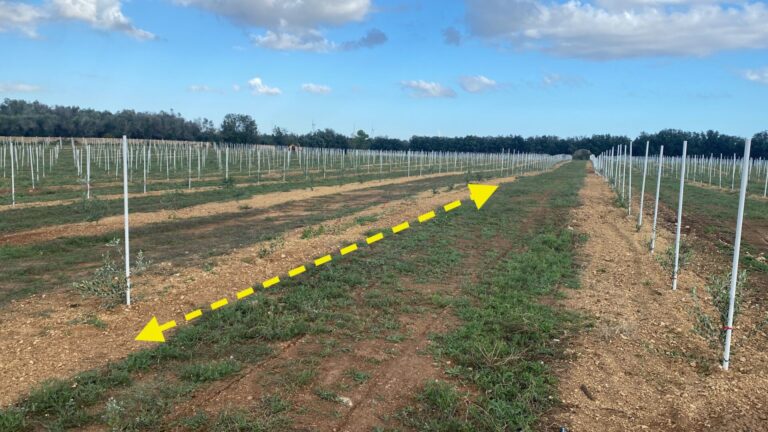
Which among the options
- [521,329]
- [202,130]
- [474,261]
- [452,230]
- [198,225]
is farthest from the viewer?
[202,130]

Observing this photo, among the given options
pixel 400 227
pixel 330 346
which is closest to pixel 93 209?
pixel 400 227

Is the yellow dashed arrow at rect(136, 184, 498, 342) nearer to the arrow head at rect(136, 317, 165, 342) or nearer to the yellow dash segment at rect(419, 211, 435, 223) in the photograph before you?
the arrow head at rect(136, 317, 165, 342)

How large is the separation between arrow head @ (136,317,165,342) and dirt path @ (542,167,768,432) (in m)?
3.83

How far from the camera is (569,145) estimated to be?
11675 cm

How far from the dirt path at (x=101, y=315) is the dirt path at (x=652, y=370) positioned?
164 inches

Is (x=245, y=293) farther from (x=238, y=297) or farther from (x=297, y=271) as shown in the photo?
(x=297, y=271)

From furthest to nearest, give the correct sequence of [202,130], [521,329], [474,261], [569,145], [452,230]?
[569,145]
[202,130]
[452,230]
[474,261]
[521,329]

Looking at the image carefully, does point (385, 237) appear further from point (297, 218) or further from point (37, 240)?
point (37, 240)

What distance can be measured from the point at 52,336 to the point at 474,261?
21.1 ft

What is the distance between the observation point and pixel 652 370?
196 inches

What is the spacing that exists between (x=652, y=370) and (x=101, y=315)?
5825 millimetres

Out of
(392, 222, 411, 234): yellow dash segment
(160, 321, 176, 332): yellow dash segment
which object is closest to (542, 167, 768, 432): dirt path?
(160, 321, 176, 332): yellow dash segment

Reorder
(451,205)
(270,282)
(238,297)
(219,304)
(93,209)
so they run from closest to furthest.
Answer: (219,304) → (238,297) → (270,282) → (93,209) → (451,205)

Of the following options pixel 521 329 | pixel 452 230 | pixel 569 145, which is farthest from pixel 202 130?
pixel 521 329
